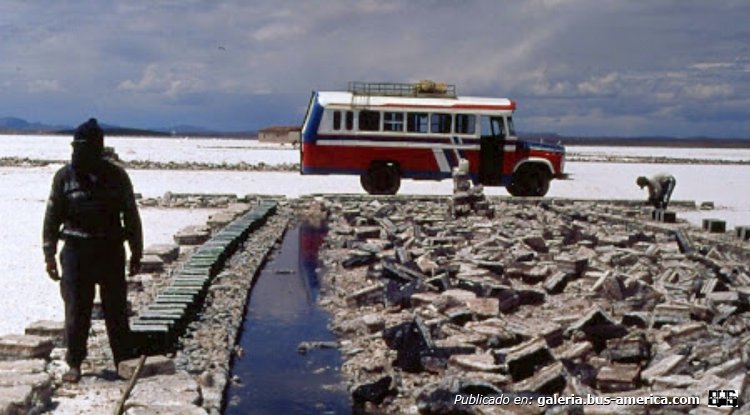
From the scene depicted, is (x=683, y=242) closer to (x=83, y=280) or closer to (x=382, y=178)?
(x=382, y=178)

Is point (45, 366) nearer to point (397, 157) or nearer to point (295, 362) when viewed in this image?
point (295, 362)

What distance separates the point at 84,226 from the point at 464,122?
16494 mm

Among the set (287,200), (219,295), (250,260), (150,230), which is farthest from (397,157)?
(219,295)

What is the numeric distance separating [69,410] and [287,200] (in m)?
15.9

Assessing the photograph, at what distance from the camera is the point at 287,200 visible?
21.5m

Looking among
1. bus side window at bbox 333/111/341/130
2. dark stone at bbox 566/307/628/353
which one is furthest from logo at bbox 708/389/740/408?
bus side window at bbox 333/111/341/130

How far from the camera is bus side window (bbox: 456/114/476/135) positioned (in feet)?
72.0

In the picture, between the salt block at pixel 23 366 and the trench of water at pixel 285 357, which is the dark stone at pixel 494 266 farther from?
the salt block at pixel 23 366

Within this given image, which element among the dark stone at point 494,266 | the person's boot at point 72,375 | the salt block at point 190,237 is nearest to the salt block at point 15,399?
the person's boot at point 72,375

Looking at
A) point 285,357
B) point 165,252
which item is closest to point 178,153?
point 165,252

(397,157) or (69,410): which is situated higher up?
(397,157)

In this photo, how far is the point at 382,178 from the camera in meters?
22.5

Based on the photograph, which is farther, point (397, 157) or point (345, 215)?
point (397, 157)

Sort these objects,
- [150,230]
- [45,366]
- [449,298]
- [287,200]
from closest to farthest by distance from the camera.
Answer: [45,366] → [449,298] → [150,230] → [287,200]
